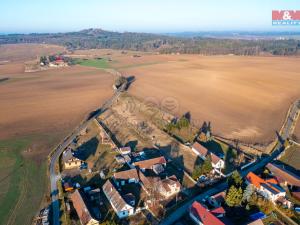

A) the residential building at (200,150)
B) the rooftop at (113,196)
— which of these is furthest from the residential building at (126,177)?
the residential building at (200,150)

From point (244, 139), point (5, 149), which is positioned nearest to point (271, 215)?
point (244, 139)

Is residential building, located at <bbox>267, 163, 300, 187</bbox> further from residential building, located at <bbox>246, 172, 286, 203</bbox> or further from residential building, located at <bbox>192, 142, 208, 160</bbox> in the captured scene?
residential building, located at <bbox>192, 142, 208, 160</bbox>

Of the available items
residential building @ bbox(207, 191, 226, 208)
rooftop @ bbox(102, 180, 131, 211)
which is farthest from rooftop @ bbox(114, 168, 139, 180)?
residential building @ bbox(207, 191, 226, 208)

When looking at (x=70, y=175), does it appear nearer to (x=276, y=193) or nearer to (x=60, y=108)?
(x=276, y=193)

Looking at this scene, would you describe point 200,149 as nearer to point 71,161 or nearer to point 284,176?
point 284,176

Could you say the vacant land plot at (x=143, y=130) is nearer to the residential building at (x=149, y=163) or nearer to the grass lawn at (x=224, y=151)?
the residential building at (x=149, y=163)
